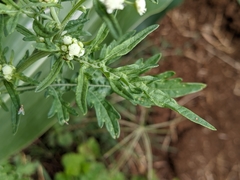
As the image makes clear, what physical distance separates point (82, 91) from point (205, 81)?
186 cm

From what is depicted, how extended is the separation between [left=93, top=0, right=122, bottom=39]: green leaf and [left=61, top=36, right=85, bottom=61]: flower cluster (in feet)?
0.46

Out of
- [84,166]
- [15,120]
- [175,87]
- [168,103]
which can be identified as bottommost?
[84,166]

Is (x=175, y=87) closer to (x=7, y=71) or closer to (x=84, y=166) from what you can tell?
(x=7, y=71)

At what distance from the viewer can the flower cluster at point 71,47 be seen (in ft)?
2.82

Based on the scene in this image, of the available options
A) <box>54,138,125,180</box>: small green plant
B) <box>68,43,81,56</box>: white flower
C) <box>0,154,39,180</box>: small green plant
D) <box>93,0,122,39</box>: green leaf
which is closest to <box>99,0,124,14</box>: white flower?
<box>93,0,122,39</box>: green leaf

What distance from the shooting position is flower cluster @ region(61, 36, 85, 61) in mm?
861

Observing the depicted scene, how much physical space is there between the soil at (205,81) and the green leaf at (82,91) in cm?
169

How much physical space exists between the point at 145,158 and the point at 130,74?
1616 millimetres

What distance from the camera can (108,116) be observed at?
1.04 metres

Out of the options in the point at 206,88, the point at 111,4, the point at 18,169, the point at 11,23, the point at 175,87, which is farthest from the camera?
the point at 206,88

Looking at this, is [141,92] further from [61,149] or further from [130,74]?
[61,149]

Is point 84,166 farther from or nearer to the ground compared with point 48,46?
nearer to the ground

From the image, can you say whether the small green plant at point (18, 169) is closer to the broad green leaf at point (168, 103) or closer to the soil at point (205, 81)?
the broad green leaf at point (168, 103)

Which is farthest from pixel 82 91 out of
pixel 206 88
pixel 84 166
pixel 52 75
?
pixel 206 88
